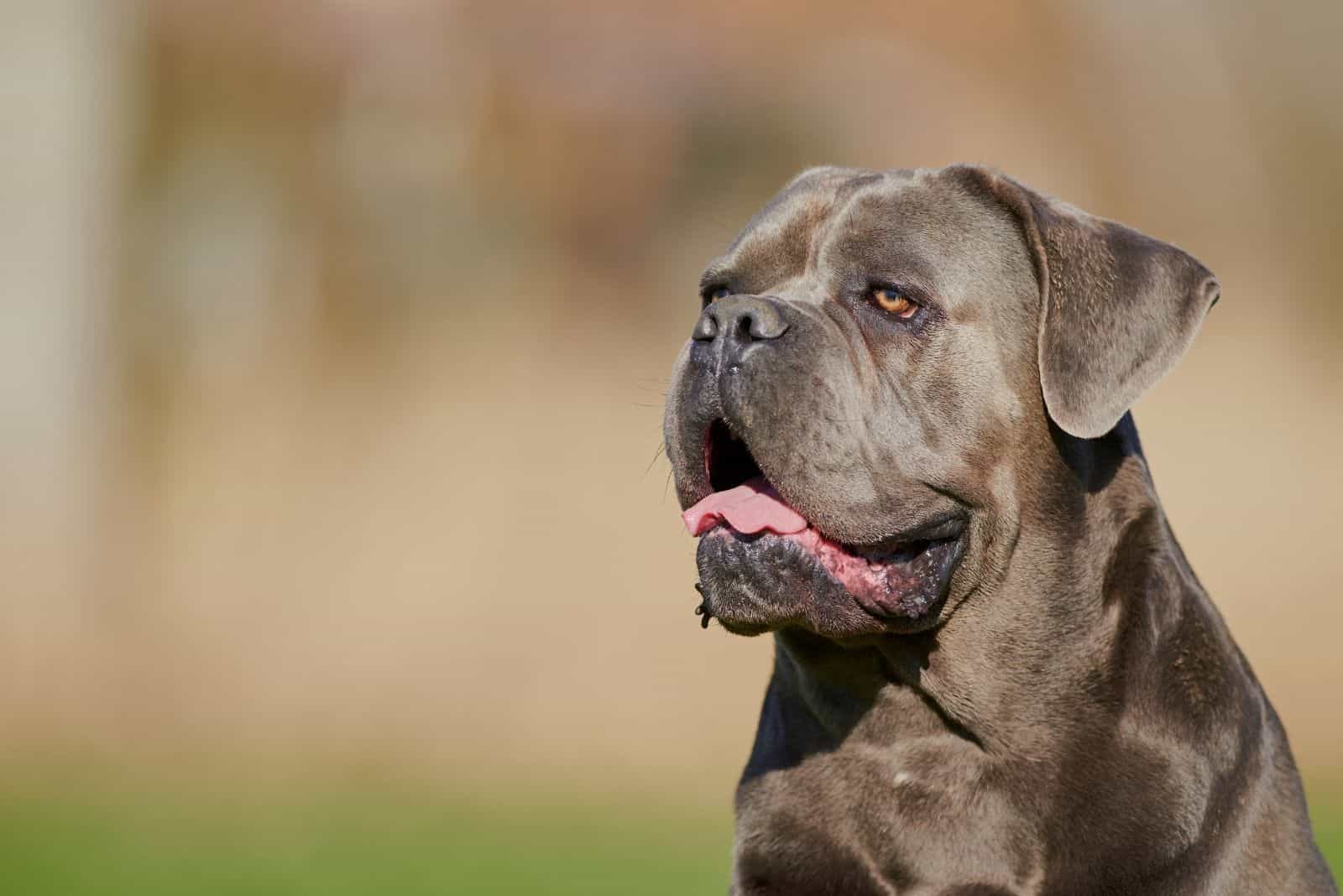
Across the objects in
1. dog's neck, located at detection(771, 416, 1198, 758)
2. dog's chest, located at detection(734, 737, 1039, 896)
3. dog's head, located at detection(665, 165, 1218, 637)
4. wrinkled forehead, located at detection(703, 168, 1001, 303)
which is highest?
wrinkled forehead, located at detection(703, 168, 1001, 303)

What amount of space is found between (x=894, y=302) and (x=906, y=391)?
22 cm

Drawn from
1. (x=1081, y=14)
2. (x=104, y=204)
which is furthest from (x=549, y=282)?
(x=1081, y=14)

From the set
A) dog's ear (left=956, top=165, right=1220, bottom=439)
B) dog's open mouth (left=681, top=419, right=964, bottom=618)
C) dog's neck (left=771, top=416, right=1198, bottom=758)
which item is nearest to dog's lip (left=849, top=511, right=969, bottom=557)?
dog's open mouth (left=681, top=419, right=964, bottom=618)

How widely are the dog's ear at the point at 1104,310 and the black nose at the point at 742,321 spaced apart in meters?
0.58

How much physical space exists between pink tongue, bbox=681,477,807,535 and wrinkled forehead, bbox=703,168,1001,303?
0.51 m

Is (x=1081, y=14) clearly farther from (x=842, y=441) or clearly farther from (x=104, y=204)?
(x=842, y=441)

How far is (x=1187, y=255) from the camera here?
12.0ft

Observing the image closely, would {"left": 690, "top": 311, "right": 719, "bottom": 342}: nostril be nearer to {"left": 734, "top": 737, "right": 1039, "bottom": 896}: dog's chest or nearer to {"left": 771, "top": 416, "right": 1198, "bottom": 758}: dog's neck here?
{"left": 771, "top": 416, "right": 1198, "bottom": 758}: dog's neck

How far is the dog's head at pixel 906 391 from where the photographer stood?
11.0 feet

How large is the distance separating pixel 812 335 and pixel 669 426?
1.24 ft

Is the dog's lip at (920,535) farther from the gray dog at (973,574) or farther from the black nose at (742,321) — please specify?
the black nose at (742,321)

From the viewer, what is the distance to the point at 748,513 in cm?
346

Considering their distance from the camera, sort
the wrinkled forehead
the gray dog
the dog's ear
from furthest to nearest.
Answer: the wrinkled forehead < the dog's ear < the gray dog

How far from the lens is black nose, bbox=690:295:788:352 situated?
3381 mm
